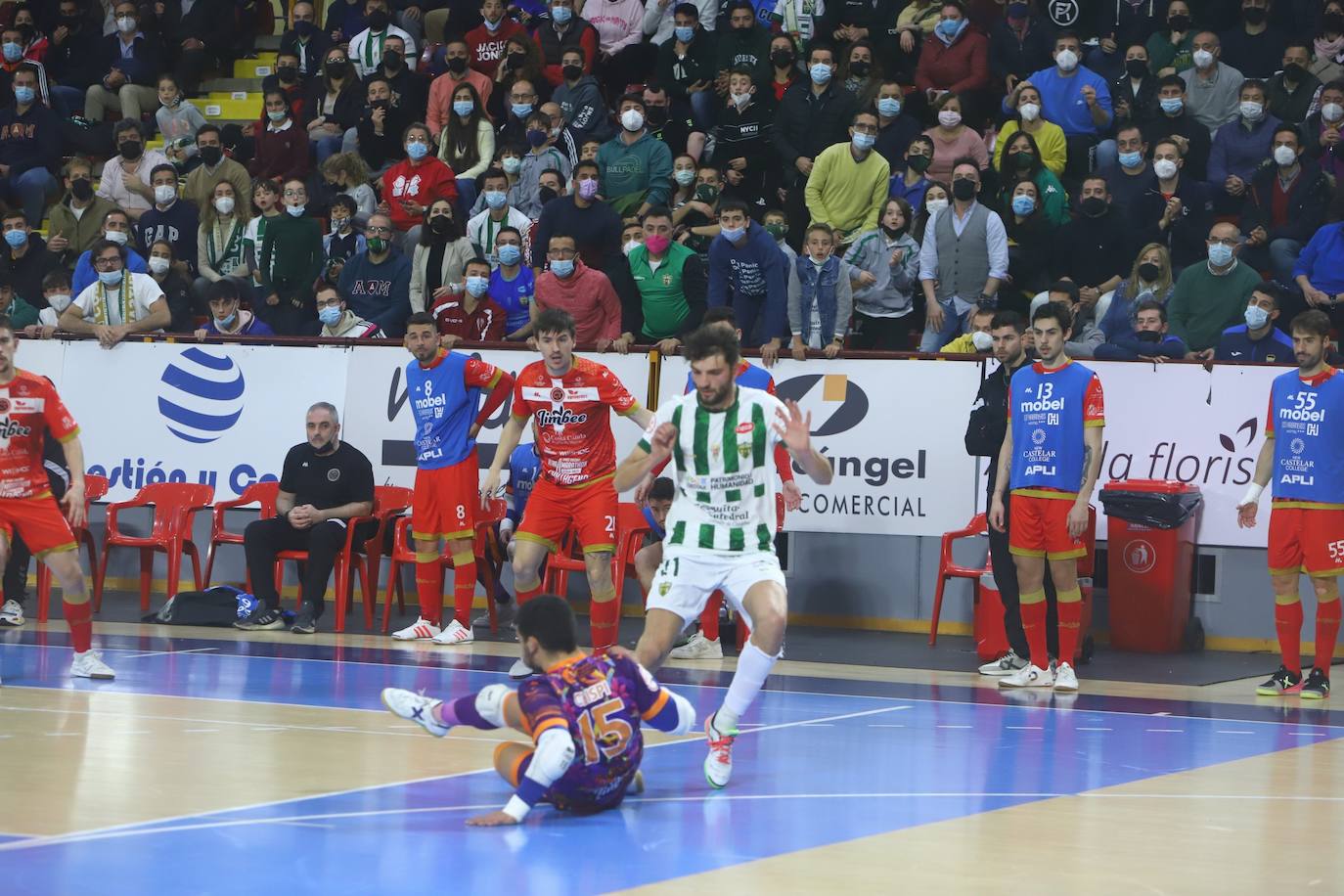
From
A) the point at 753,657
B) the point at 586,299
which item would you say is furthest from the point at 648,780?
the point at 586,299

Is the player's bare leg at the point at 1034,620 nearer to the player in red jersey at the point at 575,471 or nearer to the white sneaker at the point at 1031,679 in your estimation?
the white sneaker at the point at 1031,679

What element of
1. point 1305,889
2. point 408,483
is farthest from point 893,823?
point 408,483

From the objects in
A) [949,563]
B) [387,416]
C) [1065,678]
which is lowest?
[1065,678]

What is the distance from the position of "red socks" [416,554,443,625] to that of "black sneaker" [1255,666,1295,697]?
20.0 feet

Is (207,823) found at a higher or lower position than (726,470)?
lower

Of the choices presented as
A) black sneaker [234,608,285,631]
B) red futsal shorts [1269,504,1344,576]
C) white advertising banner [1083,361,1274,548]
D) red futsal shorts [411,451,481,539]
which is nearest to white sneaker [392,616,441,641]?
red futsal shorts [411,451,481,539]

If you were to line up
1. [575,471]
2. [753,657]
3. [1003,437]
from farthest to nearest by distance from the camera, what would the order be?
[1003,437]
[575,471]
[753,657]

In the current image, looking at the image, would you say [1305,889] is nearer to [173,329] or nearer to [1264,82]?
[1264,82]

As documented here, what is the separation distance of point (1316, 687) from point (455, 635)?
617 cm

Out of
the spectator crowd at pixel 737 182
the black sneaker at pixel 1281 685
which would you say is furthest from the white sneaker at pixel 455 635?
the black sneaker at pixel 1281 685

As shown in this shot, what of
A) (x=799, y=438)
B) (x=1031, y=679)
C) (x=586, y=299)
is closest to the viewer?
(x=799, y=438)

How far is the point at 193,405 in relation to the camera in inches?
640

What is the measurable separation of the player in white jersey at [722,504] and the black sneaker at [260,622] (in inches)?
264

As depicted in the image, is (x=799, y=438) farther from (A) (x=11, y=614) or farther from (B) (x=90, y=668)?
(A) (x=11, y=614)
